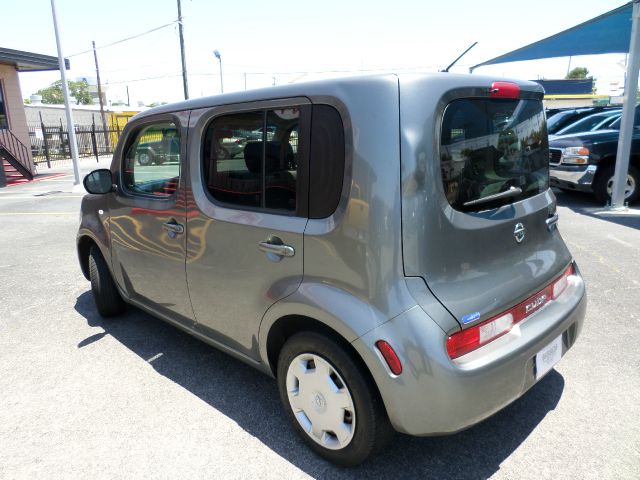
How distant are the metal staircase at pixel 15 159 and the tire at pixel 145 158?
1607 cm

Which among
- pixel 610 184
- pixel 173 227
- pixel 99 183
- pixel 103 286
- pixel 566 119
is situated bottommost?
pixel 103 286

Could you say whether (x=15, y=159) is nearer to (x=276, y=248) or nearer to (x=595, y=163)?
(x=595, y=163)

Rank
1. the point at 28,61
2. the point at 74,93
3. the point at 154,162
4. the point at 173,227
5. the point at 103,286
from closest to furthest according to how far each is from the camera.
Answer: the point at 173,227
the point at 154,162
the point at 103,286
the point at 28,61
the point at 74,93

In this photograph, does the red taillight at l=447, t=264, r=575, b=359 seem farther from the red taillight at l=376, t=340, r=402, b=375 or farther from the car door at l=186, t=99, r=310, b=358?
the car door at l=186, t=99, r=310, b=358

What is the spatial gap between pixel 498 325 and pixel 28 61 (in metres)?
19.8

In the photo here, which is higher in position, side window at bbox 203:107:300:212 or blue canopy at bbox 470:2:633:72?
blue canopy at bbox 470:2:633:72

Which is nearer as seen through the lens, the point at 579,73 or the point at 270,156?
the point at 270,156

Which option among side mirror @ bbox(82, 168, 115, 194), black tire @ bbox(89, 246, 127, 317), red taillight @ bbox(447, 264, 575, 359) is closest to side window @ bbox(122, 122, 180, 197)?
side mirror @ bbox(82, 168, 115, 194)

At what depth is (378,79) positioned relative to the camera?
75.4 inches

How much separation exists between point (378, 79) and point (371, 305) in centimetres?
93

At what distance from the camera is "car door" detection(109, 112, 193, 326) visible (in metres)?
2.93

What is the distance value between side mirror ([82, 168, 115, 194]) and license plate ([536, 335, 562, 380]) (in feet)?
10.2

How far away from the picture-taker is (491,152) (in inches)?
84.5

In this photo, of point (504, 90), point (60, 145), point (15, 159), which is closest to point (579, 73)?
point (60, 145)
